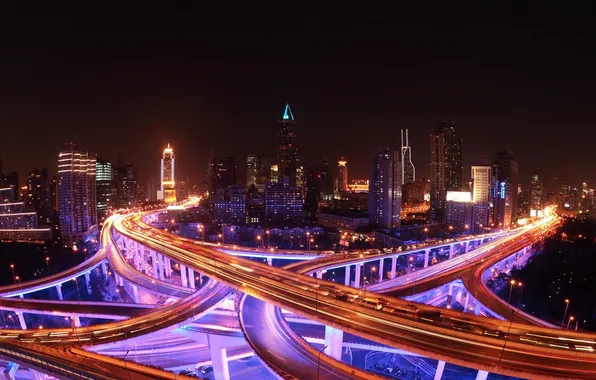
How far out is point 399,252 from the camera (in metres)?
26.8

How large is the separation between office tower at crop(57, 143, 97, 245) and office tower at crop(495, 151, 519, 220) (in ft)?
173

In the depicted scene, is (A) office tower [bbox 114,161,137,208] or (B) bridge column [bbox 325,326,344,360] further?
(A) office tower [bbox 114,161,137,208]

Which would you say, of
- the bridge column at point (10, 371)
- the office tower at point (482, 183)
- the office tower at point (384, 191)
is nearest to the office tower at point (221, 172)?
the office tower at point (384, 191)

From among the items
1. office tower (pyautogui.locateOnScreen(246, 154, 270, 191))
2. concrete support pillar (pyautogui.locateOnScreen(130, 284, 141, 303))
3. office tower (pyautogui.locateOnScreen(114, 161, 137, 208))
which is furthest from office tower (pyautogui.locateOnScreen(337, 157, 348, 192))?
concrete support pillar (pyautogui.locateOnScreen(130, 284, 141, 303))

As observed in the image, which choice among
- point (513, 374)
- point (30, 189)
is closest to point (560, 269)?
point (513, 374)

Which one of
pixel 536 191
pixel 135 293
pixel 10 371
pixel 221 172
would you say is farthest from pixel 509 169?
pixel 10 371

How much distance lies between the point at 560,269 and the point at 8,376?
3002cm

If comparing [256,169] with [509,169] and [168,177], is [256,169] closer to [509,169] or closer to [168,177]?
[168,177]

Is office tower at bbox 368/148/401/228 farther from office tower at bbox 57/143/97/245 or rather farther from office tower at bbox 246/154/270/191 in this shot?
office tower at bbox 246/154/270/191

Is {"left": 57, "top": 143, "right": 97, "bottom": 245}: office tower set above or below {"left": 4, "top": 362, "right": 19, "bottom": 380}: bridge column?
above

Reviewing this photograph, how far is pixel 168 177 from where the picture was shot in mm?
82000

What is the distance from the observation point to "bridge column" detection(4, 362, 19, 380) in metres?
12.9

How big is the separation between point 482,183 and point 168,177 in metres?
57.4

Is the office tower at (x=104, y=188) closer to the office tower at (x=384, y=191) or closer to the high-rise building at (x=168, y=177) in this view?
the high-rise building at (x=168, y=177)
